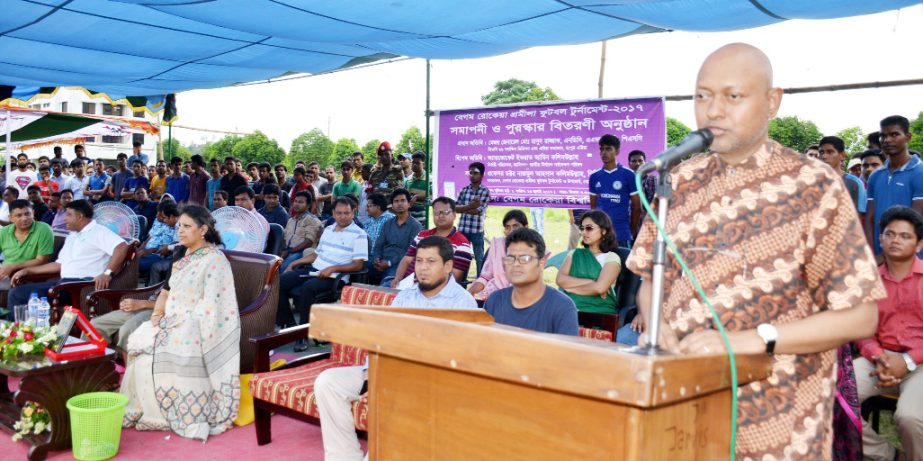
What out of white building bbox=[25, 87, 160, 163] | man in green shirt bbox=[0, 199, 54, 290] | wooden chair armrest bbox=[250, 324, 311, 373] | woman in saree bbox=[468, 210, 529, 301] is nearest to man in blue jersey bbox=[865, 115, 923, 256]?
woman in saree bbox=[468, 210, 529, 301]

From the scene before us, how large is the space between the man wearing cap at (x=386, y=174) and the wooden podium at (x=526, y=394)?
711 cm

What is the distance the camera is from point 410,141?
72.6 feet

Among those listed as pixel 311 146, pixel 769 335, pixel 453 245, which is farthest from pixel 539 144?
pixel 311 146

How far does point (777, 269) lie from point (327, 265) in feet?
18.3

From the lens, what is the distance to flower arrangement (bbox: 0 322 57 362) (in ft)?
13.1

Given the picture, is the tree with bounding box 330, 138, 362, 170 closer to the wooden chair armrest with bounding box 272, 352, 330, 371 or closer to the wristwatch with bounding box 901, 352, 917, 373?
the wooden chair armrest with bounding box 272, 352, 330, 371

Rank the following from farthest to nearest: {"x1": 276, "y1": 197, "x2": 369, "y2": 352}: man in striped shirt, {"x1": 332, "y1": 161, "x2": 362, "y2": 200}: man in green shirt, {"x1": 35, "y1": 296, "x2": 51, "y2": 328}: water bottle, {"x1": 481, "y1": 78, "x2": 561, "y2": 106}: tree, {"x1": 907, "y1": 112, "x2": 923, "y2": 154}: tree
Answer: {"x1": 481, "y1": 78, "x2": 561, "y2": 106}: tree < {"x1": 907, "y1": 112, "x2": 923, "y2": 154}: tree < {"x1": 332, "y1": 161, "x2": 362, "y2": 200}: man in green shirt < {"x1": 276, "y1": 197, "x2": 369, "y2": 352}: man in striped shirt < {"x1": 35, "y1": 296, "x2": 51, "y2": 328}: water bottle

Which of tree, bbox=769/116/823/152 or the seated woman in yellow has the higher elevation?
tree, bbox=769/116/823/152

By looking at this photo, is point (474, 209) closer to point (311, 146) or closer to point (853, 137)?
point (853, 137)

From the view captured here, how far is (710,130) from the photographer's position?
56.3 inches

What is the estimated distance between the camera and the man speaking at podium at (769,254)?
1417 millimetres

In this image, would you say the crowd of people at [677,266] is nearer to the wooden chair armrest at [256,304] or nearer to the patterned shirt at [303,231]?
the patterned shirt at [303,231]

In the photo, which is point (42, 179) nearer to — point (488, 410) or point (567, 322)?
point (567, 322)

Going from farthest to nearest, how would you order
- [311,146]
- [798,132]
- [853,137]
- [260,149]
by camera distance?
[311,146]
[260,149]
[798,132]
[853,137]
